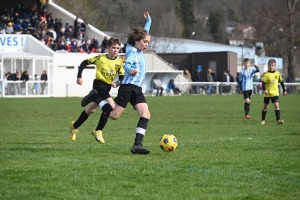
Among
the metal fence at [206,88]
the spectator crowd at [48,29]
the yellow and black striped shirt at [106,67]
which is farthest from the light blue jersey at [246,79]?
the metal fence at [206,88]

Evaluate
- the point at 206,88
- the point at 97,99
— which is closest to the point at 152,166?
the point at 97,99

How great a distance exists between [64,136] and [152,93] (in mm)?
32867

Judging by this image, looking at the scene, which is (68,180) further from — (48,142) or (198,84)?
(198,84)

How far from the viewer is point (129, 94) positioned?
1008 centimetres

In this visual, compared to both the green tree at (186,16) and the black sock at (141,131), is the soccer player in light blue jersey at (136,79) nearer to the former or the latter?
the black sock at (141,131)

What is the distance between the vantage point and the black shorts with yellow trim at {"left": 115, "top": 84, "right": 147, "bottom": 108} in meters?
10.0

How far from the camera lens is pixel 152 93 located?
153 feet

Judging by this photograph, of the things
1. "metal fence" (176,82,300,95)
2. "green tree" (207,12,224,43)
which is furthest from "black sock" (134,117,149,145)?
"green tree" (207,12,224,43)

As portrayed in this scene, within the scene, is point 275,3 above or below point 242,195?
above

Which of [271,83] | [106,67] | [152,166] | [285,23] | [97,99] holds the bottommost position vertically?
[152,166]

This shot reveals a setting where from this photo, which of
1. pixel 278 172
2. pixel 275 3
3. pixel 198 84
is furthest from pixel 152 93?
pixel 278 172

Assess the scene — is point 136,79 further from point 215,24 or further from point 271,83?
point 215,24

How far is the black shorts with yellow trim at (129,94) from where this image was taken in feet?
33.0

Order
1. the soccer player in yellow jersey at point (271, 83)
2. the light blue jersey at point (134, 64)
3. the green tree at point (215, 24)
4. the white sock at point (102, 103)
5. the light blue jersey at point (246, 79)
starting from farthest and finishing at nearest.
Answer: the green tree at point (215, 24)
the light blue jersey at point (246, 79)
the soccer player in yellow jersey at point (271, 83)
the white sock at point (102, 103)
the light blue jersey at point (134, 64)
